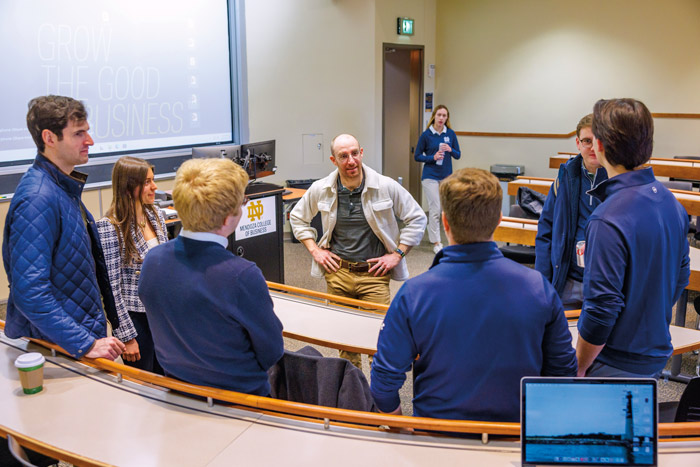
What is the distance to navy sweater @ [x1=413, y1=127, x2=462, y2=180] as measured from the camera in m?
7.10

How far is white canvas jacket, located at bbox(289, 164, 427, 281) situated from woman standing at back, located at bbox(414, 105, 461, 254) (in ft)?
11.8

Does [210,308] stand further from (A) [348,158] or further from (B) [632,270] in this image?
(A) [348,158]

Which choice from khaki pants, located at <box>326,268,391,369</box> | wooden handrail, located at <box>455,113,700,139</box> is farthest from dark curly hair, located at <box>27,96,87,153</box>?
wooden handrail, located at <box>455,113,700,139</box>

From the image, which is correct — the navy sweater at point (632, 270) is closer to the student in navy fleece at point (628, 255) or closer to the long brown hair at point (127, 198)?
the student in navy fleece at point (628, 255)

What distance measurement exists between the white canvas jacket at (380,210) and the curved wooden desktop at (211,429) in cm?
155

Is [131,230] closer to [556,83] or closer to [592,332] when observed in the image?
[592,332]

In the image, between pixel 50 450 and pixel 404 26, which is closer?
pixel 50 450

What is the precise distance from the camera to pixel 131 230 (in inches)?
108

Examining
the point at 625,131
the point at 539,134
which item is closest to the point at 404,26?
the point at 539,134

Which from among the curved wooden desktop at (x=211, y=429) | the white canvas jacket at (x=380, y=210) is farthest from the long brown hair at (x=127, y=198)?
the white canvas jacket at (x=380, y=210)

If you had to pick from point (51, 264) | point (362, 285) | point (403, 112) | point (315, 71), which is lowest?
point (362, 285)

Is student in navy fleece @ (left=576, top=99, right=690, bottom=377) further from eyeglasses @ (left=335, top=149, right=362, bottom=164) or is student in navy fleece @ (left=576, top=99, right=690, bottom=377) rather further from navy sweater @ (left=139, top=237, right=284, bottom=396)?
eyeglasses @ (left=335, top=149, right=362, bottom=164)

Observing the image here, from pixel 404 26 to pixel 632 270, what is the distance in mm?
7138

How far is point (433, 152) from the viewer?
7.15 metres
